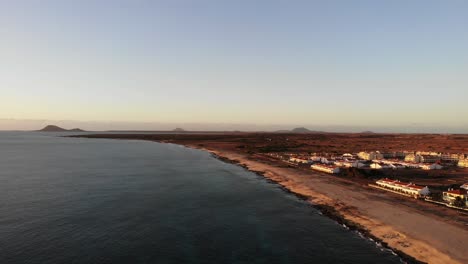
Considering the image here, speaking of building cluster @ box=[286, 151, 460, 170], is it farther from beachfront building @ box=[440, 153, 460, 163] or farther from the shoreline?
the shoreline

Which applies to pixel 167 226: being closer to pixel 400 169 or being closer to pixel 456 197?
pixel 456 197

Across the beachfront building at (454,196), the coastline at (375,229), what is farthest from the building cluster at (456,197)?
the coastline at (375,229)

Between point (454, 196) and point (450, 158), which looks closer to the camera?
point (454, 196)

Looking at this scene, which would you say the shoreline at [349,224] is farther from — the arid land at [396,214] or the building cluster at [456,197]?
the building cluster at [456,197]

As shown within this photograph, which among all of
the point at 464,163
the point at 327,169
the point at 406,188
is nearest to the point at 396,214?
the point at 406,188

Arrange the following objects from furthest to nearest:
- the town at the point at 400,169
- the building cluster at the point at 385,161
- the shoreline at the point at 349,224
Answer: the building cluster at the point at 385,161 → the town at the point at 400,169 → the shoreline at the point at 349,224
